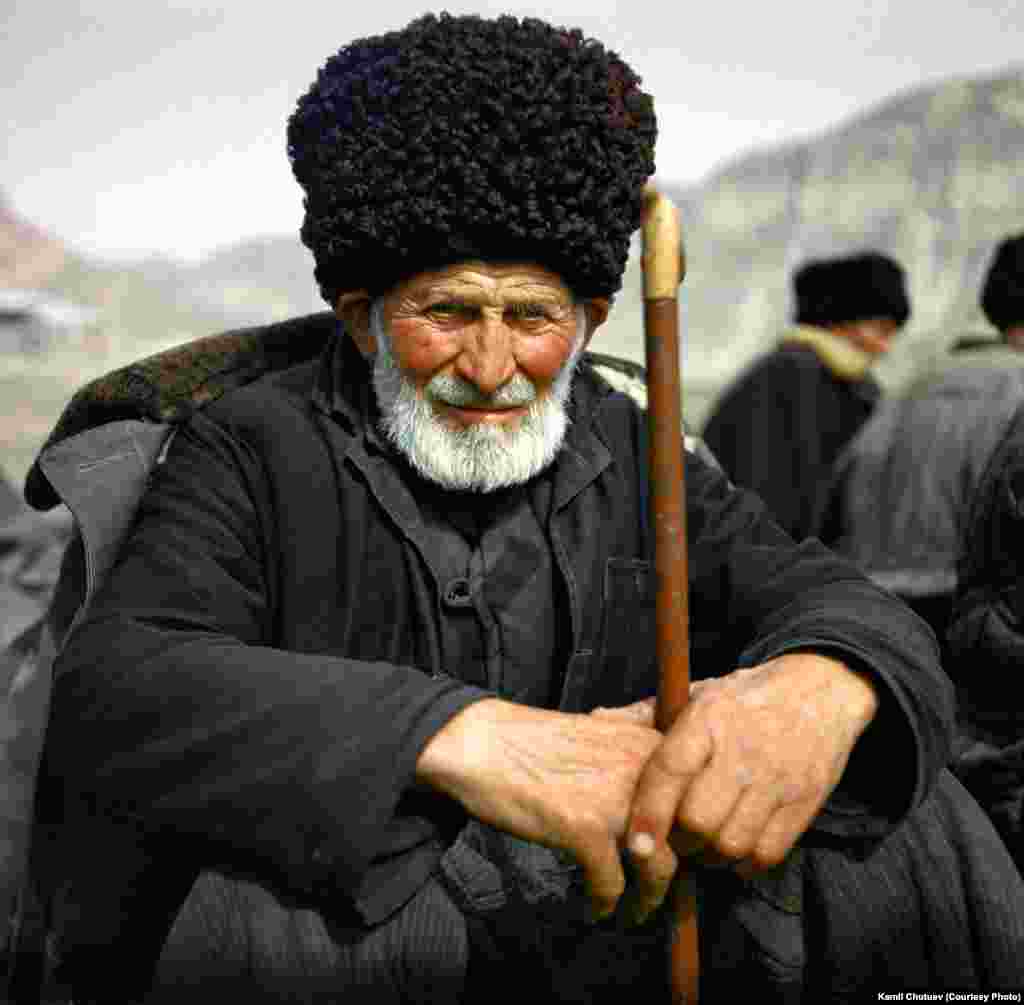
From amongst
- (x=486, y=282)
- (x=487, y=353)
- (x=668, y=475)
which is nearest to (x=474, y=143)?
(x=486, y=282)

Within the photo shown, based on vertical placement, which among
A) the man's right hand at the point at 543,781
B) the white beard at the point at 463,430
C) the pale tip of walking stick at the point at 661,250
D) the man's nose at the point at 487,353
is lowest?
the man's right hand at the point at 543,781

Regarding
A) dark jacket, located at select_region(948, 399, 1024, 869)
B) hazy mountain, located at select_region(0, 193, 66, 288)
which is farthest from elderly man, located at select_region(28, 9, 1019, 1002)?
hazy mountain, located at select_region(0, 193, 66, 288)

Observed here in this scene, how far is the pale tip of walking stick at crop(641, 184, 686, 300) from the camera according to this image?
1.33m

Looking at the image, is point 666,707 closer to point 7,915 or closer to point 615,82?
point 615,82

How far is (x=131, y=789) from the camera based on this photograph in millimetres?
1435

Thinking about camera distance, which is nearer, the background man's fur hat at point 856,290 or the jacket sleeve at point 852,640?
the jacket sleeve at point 852,640

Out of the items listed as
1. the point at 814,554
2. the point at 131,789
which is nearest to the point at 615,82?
the point at 814,554

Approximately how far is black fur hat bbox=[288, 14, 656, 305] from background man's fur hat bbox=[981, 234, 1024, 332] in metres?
2.68

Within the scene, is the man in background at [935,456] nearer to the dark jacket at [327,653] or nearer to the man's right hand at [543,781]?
the dark jacket at [327,653]

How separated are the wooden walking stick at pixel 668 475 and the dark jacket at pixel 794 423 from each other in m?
4.91

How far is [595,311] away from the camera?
6.25 feet

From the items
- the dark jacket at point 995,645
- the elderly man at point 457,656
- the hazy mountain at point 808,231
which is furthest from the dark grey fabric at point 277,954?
the hazy mountain at point 808,231

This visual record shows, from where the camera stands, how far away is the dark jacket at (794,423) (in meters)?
6.22

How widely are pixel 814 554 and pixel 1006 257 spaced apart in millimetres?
2659
